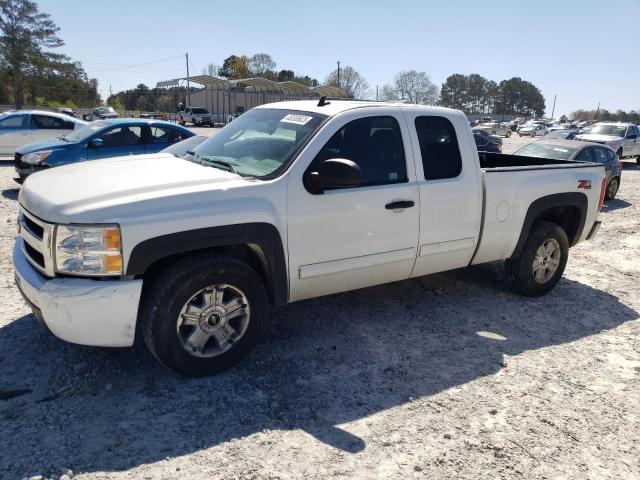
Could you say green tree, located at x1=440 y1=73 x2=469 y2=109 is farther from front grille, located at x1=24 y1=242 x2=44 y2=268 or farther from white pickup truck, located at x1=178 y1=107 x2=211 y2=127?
front grille, located at x1=24 y1=242 x2=44 y2=268

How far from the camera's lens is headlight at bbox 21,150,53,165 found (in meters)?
9.54

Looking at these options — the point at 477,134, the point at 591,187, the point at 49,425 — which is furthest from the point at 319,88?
the point at 49,425

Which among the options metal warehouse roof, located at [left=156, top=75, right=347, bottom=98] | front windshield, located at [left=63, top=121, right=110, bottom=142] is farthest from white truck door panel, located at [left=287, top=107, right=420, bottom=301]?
metal warehouse roof, located at [left=156, top=75, right=347, bottom=98]

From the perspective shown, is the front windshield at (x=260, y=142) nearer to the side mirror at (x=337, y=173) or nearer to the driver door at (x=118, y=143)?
the side mirror at (x=337, y=173)

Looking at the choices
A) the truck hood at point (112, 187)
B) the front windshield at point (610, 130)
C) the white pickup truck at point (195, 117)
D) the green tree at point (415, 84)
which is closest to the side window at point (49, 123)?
the truck hood at point (112, 187)

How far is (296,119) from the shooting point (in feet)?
13.7

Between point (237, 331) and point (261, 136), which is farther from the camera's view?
point (261, 136)

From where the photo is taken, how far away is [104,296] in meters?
3.11

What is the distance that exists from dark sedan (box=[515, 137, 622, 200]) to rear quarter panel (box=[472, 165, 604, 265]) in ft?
20.4

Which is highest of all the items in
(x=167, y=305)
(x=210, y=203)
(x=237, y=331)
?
(x=210, y=203)

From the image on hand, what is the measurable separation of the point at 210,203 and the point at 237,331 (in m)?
0.95

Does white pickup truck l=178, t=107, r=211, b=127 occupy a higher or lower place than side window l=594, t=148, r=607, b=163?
higher

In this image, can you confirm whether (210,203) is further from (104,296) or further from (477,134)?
(477,134)

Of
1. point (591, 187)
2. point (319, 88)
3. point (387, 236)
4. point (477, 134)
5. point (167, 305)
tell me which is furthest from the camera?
point (319, 88)
